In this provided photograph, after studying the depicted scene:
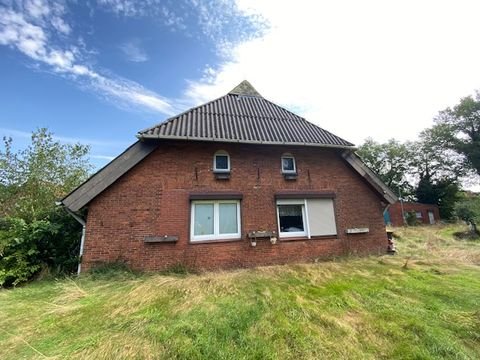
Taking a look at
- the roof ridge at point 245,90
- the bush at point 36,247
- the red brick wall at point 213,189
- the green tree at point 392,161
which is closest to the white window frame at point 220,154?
the red brick wall at point 213,189

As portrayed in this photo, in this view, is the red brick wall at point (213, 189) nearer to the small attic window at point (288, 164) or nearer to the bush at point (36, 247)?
the small attic window at point (288, 164)

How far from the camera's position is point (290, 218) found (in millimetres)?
8117

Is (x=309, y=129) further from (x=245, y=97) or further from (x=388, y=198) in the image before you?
(x=388, y=198)

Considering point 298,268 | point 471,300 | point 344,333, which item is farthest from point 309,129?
point 344,333

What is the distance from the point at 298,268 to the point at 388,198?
4.78 metres

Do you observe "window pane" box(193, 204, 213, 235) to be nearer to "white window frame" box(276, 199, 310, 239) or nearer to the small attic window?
"white window frame" box(276, 199, 310, 239)

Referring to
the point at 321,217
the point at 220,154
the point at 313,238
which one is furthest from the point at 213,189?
the point at 321,217

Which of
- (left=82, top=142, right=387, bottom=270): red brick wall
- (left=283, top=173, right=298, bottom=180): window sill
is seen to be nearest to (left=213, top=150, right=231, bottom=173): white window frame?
(left=82, top=142, right=387, bottom=270): red brick wall

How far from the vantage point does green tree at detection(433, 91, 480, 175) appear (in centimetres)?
3278

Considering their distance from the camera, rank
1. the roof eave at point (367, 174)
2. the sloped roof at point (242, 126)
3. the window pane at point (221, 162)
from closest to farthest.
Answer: the sloped roof at point (242, 126)
the window pane at point (221, 162)
the roof eave at point (367, 174)

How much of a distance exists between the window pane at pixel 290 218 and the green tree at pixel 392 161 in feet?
122

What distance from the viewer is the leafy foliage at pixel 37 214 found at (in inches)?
248

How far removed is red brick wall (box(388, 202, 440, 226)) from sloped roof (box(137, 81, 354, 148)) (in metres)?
28.3

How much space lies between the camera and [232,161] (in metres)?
7.84
